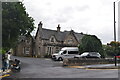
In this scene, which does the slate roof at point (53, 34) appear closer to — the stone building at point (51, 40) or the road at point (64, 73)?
the stone building at point (51, 40)

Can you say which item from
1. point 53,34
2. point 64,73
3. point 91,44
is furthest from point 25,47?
point 64,73

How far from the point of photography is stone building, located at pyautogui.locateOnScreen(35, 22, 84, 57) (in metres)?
53.7

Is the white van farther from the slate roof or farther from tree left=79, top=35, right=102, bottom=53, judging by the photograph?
the slate roof

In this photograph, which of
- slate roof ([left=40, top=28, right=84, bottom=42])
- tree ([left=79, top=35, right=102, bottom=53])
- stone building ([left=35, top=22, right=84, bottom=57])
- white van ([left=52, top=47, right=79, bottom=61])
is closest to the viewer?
white van ([left=52, top=47, right=79, bottom=61])

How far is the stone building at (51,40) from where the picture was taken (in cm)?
5369

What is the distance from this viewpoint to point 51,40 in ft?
181

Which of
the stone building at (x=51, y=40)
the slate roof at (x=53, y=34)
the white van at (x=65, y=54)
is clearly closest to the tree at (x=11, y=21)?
the white van at (x=65, y=54)

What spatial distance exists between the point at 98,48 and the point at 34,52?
23273 mm

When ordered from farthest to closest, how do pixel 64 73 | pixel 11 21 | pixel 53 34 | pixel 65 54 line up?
1. pixel 53 34
2. pixel 65 54
3. pixel 11 21
4. pixel 64 73

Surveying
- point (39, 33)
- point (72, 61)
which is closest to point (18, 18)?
point (72, 61)

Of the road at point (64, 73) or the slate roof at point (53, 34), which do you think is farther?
the slate roof at point (53, 34)

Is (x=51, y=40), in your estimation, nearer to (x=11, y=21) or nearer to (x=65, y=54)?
(x=65, y=54)

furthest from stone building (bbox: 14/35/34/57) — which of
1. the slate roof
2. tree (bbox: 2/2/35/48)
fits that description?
tree (bbox: 2/2/35/48)

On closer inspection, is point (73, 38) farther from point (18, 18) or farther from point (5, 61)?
point (5, 61)
